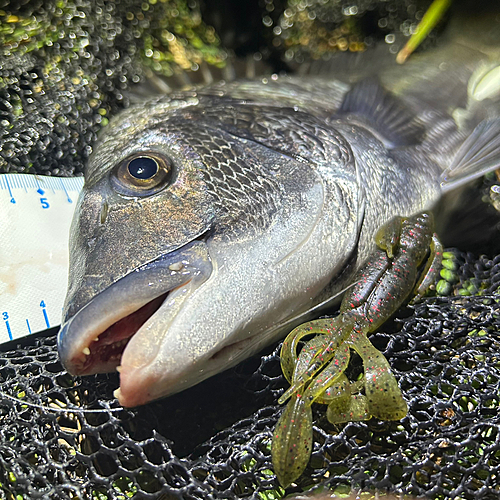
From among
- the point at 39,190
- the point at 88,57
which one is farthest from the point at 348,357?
the point at 88,57

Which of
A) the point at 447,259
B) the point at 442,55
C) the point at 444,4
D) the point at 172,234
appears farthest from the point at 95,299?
the point at 444,4

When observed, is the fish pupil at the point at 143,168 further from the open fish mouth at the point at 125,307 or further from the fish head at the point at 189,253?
the open fish mouth at the point at 125,307

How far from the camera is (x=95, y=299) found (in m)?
1.07

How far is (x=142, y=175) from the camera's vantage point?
49.4 inches

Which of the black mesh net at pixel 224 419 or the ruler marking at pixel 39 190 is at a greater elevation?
the ruler marking at pixel 39 190

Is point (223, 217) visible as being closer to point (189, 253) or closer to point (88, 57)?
point (189, 253)

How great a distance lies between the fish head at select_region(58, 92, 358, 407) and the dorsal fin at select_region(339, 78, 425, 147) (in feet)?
→ 1.85

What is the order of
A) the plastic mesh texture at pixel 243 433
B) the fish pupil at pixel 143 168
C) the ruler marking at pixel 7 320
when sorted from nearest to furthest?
1. the plastic mesh texture at pixel 243 433
2. the fish pupil at pixel 143 168
3. the ruler marking at pixel 7 320

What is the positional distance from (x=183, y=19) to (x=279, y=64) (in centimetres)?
87

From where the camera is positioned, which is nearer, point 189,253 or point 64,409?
point 189,253

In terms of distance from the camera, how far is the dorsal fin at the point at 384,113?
1880 millimetres

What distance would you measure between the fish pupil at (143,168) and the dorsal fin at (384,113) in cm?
104

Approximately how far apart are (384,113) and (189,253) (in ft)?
4.27

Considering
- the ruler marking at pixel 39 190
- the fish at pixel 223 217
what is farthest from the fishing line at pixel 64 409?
the ruler marking at pixel 39 190
